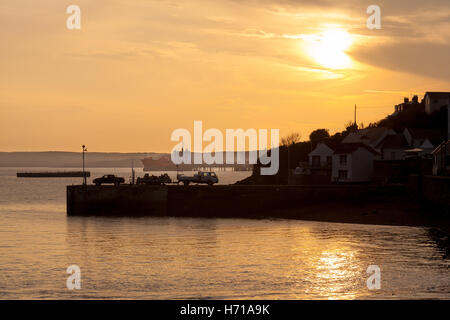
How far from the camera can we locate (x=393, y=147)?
121250 millimetres

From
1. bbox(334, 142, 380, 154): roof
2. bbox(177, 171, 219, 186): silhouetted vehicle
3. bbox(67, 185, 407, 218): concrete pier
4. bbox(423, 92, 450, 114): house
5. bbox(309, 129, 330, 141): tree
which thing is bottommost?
bbox(67, 185, 407, 218): concrete pier

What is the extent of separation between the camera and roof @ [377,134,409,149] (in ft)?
399

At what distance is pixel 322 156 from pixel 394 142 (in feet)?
64.2

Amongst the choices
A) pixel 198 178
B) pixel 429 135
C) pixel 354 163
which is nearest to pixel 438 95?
pixel 429 135

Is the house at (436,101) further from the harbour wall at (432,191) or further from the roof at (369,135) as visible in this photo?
the harbour wall at (432,191)

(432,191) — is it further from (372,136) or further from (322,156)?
(372,136)

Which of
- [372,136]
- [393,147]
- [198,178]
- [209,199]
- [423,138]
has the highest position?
[372,136]

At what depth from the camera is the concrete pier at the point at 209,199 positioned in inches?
3228

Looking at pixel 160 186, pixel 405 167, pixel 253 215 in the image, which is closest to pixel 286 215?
pixel 253 215

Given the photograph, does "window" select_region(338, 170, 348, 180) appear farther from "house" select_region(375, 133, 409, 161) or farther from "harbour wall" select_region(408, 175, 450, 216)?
"harbour wall" select_region(408, 175, 450, 216)

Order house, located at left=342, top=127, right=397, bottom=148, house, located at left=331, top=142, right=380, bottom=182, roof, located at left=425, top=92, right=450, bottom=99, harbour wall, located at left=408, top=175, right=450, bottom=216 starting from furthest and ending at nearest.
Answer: roof, located at left=425, top=92, right=450, bottom=99 < house, located at left=342, top=127, right=397, bottom=148 < house, located at left=331, top=142, right=380, bottom=182 < harbour wall, located at left=408, top=175, right=450, bottom=216

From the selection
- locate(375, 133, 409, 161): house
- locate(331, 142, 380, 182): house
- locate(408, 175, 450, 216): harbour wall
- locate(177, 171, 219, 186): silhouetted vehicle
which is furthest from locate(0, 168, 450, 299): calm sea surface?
locate(375, 133, 409, 161): house

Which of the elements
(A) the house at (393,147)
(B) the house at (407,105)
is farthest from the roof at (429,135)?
(B) the house at (407,105)

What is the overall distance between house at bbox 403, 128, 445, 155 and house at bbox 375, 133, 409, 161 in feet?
4.70
